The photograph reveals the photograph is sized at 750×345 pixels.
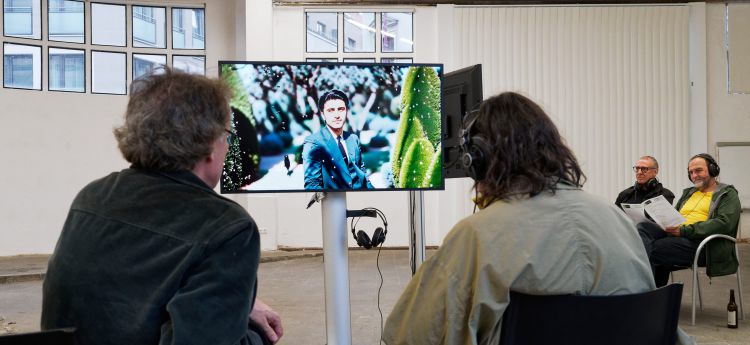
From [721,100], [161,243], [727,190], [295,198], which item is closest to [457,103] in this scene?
[161,243]

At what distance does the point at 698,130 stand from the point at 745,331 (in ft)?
22.6

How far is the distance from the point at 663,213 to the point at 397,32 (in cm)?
638

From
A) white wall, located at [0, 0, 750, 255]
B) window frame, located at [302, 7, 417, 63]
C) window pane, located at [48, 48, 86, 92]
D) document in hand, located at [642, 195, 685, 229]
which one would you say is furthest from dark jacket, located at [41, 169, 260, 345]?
window frame, located at [302, 7, 417, 63]

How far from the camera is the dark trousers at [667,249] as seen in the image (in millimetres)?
5492

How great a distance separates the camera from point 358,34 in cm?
1126

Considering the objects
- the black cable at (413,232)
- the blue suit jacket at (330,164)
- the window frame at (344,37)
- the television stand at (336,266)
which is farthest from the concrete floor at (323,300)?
the window frame at (344,37)

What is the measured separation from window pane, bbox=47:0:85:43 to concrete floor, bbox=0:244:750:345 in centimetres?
366

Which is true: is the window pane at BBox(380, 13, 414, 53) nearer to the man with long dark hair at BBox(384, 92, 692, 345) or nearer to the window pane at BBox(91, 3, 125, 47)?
the window pane at BBox(91, 3, 125, 47)

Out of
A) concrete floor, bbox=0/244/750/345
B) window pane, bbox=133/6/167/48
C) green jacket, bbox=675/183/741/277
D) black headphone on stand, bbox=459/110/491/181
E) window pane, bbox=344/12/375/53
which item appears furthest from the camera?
window pane, bbox=344/12/375/53

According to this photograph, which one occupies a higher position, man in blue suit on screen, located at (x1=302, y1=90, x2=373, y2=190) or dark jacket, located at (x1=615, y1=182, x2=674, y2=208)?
man in blue suit on screen, located at (x1=302, y1=90, x2=373, y2=190)

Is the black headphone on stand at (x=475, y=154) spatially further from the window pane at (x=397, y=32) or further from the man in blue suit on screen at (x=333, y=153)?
the window pane at (x=397, y=32)

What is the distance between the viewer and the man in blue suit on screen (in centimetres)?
313

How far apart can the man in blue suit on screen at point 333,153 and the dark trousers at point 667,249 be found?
3022 mm

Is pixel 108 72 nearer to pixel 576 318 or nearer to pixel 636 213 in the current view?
pixel 636 213
